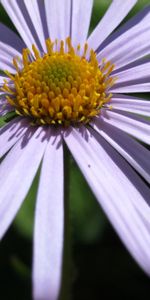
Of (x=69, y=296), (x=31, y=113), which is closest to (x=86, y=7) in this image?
(x=31, y=113)

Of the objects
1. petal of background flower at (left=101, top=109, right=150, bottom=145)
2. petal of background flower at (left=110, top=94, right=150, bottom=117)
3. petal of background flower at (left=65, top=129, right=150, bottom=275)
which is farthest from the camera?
petal of background flower at (left=110, top=94, right=150, bottom=117)

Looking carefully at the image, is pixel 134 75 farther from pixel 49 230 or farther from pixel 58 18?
pixel 49 230

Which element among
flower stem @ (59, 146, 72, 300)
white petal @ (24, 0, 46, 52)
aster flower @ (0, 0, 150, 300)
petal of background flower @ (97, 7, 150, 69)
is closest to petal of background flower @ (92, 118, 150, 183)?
aster flower @ (0, 0, 150, 300)

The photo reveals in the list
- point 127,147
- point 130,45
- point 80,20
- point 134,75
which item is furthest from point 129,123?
point 80,20

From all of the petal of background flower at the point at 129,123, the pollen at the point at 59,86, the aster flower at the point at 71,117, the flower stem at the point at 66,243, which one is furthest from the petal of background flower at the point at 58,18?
the flower stem at the point at 66,243

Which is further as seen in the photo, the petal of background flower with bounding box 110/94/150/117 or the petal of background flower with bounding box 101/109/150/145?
the petal of background flower with bounding box 110/94/150/117

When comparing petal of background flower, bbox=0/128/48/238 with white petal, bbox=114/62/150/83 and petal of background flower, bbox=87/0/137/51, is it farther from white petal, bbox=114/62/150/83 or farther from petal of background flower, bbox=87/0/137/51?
petal of background flower, bbox=87/0/137/51

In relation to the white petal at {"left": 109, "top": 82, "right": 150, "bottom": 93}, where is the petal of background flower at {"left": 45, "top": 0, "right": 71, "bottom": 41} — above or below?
above
